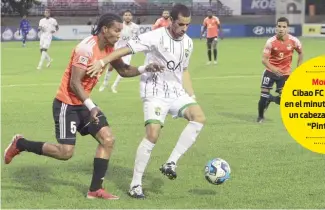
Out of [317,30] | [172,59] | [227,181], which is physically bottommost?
[317,30]

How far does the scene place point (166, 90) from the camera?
8.37 metres

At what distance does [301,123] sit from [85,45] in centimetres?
425

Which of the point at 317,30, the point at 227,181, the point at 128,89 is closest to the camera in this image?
the point at 227,181

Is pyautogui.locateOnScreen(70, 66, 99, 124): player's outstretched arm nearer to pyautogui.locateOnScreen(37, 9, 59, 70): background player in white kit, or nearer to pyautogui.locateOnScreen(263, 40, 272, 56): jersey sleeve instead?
pyautogui.locateOnScreen(263, 40, 272, 56): jersey sleeve

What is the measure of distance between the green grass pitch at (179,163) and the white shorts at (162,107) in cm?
93

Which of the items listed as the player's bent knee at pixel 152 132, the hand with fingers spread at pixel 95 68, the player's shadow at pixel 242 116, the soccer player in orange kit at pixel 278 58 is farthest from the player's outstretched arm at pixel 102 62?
the player's shadow at pixel 242 116

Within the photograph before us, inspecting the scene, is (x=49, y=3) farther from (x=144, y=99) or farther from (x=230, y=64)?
(x=144, y=99)

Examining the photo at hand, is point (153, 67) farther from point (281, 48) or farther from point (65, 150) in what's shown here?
point (281, 48)

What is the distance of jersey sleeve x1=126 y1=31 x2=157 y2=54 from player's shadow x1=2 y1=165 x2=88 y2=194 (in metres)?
1.91

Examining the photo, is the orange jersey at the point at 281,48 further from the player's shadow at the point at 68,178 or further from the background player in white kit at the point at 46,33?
the background player in white kit at the point at 46,33

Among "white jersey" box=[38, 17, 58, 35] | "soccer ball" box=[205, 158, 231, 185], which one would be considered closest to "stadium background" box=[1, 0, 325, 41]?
"white jersey" box=[38, 17, 58, 35]

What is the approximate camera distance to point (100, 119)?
7.96m

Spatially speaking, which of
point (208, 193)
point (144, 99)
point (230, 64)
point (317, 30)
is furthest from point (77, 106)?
point (317, 30)

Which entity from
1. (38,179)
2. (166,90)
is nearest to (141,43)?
(166,90)
